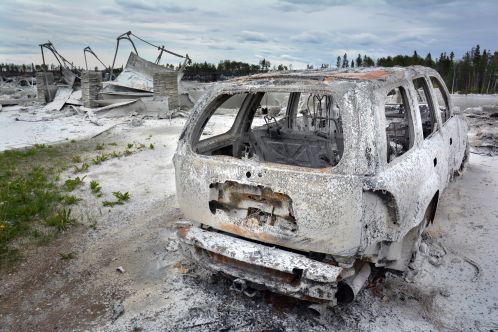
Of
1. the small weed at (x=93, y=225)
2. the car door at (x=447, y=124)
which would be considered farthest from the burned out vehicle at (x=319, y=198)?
the small weed at (x=93, y=225)

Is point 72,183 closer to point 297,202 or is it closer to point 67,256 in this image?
point 67,256

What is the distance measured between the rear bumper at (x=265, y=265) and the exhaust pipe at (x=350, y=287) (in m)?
0.14

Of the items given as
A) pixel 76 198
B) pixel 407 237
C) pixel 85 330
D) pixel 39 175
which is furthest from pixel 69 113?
pixel 407 237

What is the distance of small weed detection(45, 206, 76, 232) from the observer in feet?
16.4

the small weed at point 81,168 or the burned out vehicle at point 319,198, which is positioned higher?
the burned out vehicle at point 319,198

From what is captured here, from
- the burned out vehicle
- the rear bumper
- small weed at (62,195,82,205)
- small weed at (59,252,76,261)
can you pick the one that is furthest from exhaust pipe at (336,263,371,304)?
small weed at (62,195,82,205)

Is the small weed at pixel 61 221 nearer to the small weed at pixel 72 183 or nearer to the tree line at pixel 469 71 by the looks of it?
the small weed at pixel 72 183

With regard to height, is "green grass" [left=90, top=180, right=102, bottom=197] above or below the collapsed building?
below

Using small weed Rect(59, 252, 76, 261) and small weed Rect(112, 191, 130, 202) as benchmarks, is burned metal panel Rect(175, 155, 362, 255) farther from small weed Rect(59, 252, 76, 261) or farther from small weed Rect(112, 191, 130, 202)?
small weed Rect(112, 191, 130, 202)

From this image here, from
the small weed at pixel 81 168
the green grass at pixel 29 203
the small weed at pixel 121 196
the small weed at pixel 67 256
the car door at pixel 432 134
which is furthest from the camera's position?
the small weed at pixel 81 168

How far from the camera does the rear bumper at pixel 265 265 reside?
9.08ft

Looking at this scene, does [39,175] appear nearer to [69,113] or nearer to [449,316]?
[449,316]

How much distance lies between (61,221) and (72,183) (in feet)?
5.55

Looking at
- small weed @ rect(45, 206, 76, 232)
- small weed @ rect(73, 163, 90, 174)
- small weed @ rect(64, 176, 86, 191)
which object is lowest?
small weed @ rect(45, 206, 76, 232)
